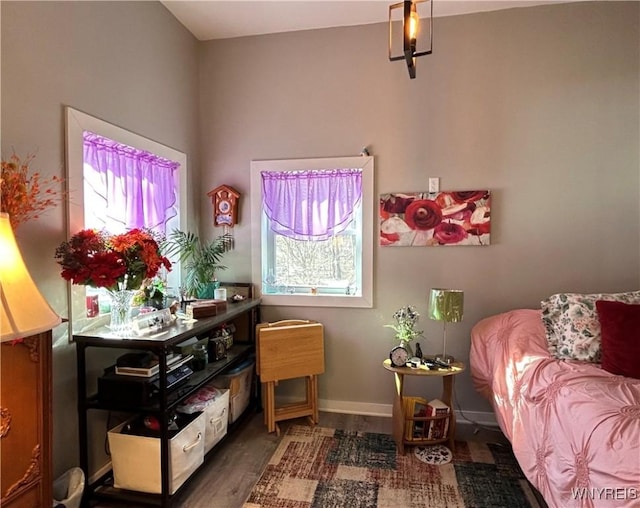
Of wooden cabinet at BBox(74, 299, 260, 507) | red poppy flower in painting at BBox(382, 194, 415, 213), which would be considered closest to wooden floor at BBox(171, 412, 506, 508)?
wooden cabinet at BBox(74, 299, 260, 507)

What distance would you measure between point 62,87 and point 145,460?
74.5 inches

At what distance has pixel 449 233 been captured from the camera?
2869mm

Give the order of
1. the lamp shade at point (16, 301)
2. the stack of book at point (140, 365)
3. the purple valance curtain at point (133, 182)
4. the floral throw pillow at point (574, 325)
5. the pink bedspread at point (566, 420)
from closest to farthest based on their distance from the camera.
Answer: the lamp shade at point (16, 301)
the pink bedspread at point (566, 420)
the stack of book at point (140, 365)
the floral throw pillow at point (574, 325)
the purple valance curtain at point (133, 182)

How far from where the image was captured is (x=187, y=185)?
3.07 metres

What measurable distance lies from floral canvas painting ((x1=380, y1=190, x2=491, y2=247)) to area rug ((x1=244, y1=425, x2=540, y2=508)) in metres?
1.40

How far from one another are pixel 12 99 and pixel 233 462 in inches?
87.3

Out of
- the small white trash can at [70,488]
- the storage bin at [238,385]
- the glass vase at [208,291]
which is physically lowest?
the small white trash can at [70,488]

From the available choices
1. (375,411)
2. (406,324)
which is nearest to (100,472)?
(375,411)

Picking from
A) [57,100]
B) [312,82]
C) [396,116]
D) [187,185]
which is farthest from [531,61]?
[57,100]

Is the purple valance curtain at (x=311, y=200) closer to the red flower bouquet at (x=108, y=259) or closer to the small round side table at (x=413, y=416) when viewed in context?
the small round side table at (x=413, y=416)

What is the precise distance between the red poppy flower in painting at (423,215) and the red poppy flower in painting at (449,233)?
0.15 feet

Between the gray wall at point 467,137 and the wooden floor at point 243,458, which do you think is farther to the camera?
the gray wall at point 467,137

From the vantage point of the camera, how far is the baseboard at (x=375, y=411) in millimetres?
2900

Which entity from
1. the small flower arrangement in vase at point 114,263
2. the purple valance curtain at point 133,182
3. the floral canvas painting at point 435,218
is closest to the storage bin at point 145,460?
the small flower arrangement in vase at point 114,263
